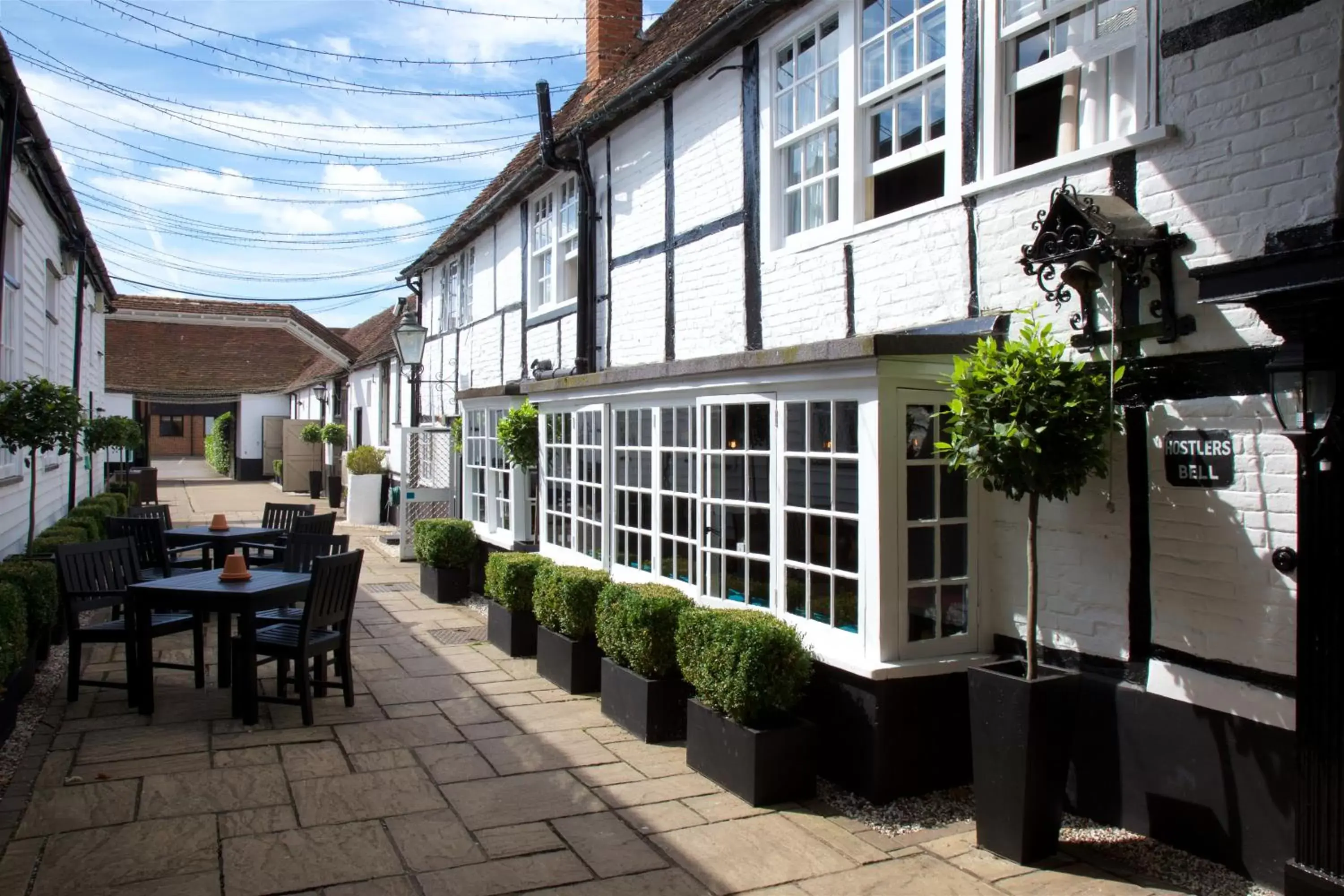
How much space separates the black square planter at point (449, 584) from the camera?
33.6ft

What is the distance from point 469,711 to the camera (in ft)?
20.6

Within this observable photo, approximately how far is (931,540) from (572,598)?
2.74 m

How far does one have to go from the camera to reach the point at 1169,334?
13.2 ft

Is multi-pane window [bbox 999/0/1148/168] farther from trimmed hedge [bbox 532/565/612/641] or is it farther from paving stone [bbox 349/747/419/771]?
paving stone [bbox 349/747/419/771]

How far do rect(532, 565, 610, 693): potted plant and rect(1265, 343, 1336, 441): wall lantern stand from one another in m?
4.16

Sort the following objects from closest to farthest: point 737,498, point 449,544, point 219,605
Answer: point 737,498 < point 219,605 < point 449,544

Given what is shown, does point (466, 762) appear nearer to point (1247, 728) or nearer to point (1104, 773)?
point (1104, 773)

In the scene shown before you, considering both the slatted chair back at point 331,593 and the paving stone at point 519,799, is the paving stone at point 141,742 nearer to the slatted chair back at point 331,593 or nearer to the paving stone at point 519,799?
the slatted chair back at point 331,593

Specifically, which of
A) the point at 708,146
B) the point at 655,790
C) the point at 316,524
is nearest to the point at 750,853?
Result: the point at 655,790

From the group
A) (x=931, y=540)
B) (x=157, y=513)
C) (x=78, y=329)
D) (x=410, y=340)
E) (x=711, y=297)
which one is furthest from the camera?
(x=410, y=340)

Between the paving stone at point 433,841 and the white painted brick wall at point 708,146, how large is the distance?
433 cm

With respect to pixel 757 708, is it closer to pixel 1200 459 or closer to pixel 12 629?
pixel 1200 459

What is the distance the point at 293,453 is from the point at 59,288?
16.7m

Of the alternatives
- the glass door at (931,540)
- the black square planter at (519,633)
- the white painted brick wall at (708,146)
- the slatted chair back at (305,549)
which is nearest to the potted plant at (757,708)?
the glass door at (931,540)
